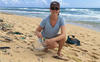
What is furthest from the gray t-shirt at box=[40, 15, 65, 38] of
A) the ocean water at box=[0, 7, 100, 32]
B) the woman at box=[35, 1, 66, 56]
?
the ocean water at box=[0, 7, 100, 32]

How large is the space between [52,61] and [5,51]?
3.29 ft

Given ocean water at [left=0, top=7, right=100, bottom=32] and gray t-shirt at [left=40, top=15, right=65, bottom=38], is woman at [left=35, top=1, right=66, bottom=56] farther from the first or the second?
ocean water at [left=0, top=7, right=100, bottom=32]

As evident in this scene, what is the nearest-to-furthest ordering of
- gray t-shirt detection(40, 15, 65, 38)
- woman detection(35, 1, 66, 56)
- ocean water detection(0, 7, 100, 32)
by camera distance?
woman detection(35, 1, 66, 56) < gray t-shirt detection(40, 15, 65, 38) < ocean water detection(0, 7, 100, 32)

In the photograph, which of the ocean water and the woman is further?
the ocean water

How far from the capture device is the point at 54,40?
2557 mm

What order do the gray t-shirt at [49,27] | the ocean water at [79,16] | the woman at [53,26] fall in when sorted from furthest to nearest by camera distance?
the ocean water at [79,16] < the gray t-shirt at [49,27] < the woman at [53,26]

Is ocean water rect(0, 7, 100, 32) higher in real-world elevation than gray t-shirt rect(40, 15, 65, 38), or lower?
lower

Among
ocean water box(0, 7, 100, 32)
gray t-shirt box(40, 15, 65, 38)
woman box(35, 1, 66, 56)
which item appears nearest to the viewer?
woman box(35, 1, 66, 56)

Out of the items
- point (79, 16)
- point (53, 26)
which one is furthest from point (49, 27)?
point (79, 16)

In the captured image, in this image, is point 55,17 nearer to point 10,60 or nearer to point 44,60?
point 44,60

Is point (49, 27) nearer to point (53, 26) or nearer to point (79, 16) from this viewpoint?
point (53, 26)

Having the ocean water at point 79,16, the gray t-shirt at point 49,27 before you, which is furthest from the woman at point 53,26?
the ocean water at point 79,16

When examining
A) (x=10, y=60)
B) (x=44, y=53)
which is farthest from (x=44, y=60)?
(x=10, y=60)

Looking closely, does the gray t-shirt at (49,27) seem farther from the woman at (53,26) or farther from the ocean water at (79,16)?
the ocean water at (79,16)
